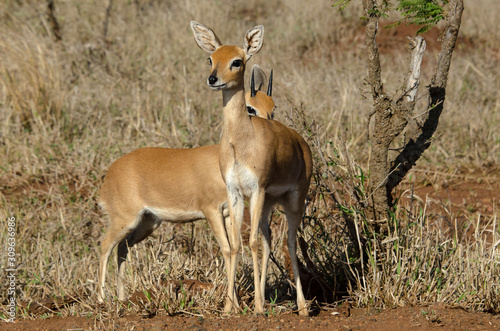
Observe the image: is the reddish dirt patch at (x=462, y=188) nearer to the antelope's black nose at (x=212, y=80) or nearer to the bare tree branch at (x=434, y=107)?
the bare tree branch at (x=434, y=107)

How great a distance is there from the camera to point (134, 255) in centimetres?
633

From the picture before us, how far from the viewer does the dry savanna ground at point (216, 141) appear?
15.6 ft

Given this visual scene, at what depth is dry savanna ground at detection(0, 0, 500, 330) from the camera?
15.6ft

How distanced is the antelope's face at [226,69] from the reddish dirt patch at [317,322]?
1511 mm

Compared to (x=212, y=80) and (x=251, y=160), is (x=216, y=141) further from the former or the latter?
(x=212, y=80)

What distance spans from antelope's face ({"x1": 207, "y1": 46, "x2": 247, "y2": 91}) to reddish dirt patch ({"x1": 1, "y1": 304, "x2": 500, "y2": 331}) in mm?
1511

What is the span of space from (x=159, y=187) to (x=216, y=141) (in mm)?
3063

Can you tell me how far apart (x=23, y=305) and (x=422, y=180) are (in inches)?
184

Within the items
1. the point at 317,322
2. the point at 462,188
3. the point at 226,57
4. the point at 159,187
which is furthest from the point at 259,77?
the point at 462,188

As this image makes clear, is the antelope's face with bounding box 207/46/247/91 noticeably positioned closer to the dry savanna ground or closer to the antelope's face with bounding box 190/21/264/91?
the antelope's face with bounding box 190/21/264/91

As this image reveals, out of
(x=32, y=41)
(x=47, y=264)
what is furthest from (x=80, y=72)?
(x=47, y=264)

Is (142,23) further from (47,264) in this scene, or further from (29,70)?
(47,264)

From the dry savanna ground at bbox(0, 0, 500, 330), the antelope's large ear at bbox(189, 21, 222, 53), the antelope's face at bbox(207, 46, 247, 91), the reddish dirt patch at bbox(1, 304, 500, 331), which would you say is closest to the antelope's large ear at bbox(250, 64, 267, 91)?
the dry savanna ground at bbox(0, 0, 500, 330)

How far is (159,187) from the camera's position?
5.52 meters
